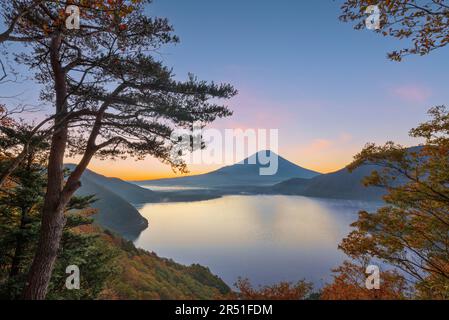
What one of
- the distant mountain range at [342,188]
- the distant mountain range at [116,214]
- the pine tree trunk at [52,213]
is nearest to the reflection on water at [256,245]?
the distant mountain range at [116,214]

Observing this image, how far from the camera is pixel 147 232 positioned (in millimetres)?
73875

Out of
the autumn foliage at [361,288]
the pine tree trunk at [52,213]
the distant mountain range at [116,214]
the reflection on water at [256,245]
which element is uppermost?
the pine tree trunk at [52,213]

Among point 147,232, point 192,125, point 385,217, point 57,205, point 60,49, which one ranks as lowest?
point 147,232

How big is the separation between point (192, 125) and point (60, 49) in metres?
3.73

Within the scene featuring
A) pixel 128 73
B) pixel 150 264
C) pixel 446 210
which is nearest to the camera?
pixel 128 73

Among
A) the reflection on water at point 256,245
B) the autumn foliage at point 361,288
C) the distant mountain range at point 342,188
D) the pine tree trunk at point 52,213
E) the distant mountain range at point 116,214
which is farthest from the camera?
the distant mountain range at point 342,188

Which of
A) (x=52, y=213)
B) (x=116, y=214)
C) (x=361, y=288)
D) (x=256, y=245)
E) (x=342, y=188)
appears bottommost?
(x=256, y=245)

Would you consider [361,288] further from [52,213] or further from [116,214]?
[116,214]

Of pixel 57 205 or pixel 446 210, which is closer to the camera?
pixel 57 205

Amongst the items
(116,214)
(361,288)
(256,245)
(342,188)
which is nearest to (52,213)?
(361,288)

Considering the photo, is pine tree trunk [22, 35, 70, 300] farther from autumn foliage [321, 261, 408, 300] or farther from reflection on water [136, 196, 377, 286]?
reflection on water [136, 196, 377, 286]

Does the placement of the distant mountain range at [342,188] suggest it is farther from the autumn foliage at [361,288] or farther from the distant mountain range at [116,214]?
the autumn foliage at [361,288]
